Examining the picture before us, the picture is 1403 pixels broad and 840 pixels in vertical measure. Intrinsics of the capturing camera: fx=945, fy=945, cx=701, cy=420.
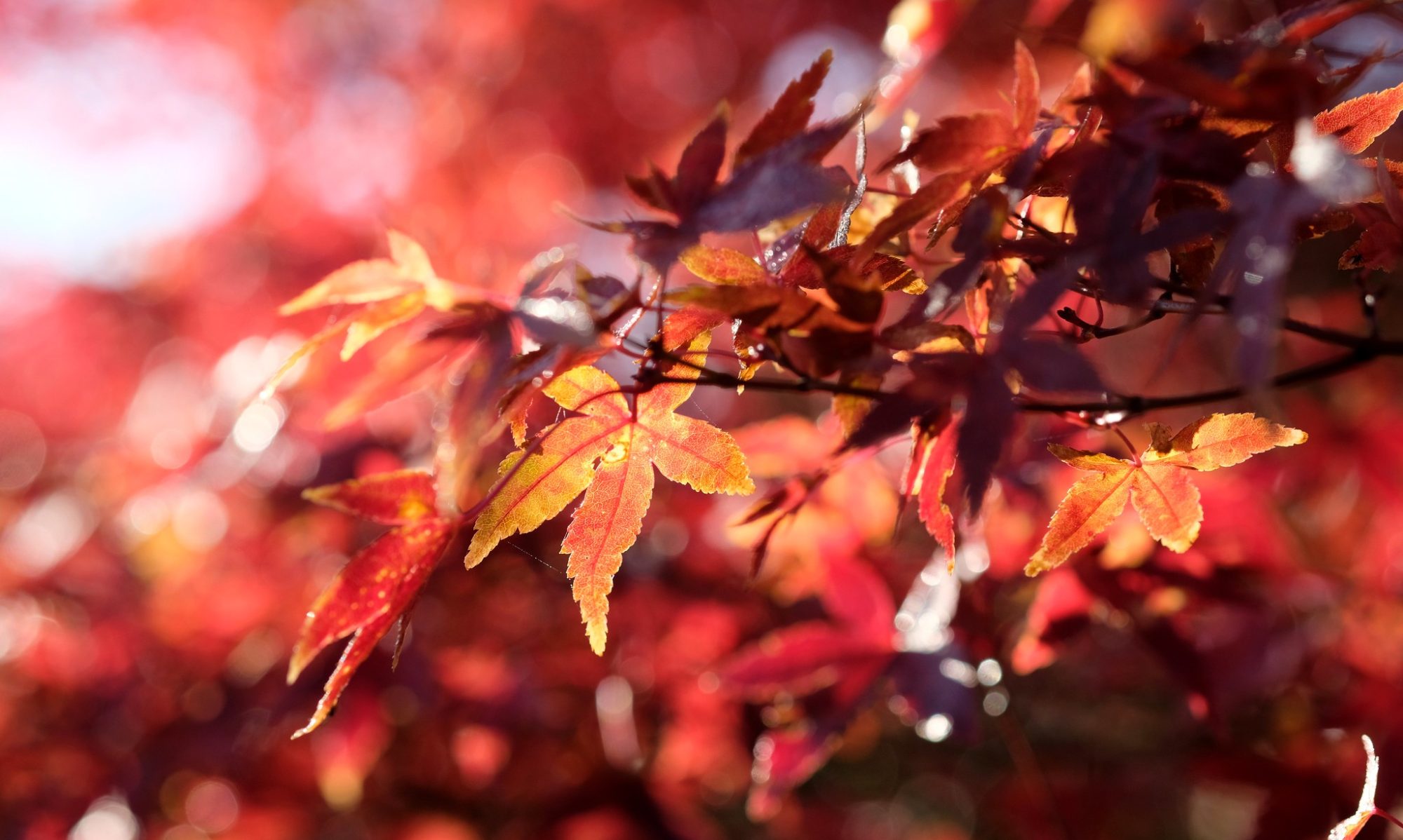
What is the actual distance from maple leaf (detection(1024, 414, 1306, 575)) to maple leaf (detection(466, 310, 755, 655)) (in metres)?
0.23

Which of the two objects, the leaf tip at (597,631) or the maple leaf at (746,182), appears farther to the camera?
the leaf tip at (597,631)

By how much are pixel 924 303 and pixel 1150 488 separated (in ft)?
0.85

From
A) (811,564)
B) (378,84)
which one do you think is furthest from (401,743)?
(378,84)

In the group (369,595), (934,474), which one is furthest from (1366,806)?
(369,595)

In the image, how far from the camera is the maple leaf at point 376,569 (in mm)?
591

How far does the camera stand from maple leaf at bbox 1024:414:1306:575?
0.64 metres

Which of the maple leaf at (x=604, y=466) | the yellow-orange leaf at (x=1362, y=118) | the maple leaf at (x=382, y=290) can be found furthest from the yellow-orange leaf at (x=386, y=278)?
the yellow-orange leaf at (x=1362, y=118)

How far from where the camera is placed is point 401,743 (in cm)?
176

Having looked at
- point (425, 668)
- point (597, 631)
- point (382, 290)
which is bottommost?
point (425, 668)

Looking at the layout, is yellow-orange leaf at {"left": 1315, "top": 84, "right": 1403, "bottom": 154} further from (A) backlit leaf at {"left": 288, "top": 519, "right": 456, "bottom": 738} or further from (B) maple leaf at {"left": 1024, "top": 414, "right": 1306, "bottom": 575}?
(A) backlit leaf at {"left": 288, "top": 519, "right": 456, "bottom": 738}

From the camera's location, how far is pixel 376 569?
0.62 m

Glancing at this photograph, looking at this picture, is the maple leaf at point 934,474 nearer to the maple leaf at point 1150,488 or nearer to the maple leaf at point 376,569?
the maple leaf at point 1150,488

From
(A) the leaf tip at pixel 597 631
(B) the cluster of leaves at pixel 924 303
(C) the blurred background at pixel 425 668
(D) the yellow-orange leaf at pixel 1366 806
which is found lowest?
(C) the blurred background at pixel 425 668

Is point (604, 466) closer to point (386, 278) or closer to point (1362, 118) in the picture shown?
point (386, 278)
